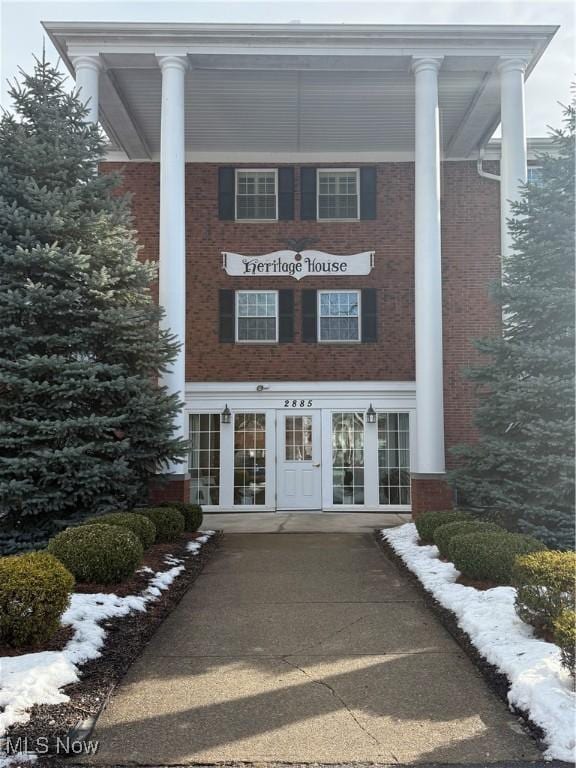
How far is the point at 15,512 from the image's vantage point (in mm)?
8578

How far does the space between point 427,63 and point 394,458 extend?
820cm

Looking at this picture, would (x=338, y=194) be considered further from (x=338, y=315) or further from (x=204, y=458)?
(x=204, y=458)

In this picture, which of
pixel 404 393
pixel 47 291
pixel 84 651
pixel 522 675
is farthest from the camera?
pixel 404 393

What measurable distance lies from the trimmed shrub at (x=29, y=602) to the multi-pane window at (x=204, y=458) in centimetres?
1006

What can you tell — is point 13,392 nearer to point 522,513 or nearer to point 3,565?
point 3,565

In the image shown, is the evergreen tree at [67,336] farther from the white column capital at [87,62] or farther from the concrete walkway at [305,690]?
the concrete walkway at [305,690]

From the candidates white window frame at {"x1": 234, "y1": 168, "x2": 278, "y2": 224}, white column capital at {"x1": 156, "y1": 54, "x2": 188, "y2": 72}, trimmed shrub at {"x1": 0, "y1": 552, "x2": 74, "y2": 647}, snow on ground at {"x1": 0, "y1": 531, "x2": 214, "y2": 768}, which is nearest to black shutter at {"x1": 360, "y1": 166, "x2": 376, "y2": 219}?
white window frame at {"x1": 234, "y1": 168, "x2": 278, "y2": 224}

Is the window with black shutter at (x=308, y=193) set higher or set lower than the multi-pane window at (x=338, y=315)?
higher

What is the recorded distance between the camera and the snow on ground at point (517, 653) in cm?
386

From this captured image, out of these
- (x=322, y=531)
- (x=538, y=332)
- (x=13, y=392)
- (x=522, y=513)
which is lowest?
(x=322, y=531)

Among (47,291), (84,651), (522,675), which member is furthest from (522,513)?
(47,291)

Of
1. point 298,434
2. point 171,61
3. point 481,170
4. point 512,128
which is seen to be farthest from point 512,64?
point 298,434

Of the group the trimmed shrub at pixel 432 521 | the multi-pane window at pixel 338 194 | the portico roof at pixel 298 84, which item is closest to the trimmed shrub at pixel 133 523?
the trimmed shrub at pixel 432 521

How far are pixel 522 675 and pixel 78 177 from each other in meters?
8.52
